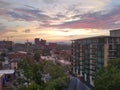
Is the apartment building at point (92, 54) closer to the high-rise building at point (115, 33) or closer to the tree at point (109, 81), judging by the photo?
the high-rise building at point (115, 33)

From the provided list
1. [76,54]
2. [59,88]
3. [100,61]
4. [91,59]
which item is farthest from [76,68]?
[59,88]

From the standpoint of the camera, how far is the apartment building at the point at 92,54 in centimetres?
4966

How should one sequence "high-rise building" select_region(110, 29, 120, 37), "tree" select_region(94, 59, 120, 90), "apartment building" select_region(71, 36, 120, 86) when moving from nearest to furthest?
"tree" select_region(94, 59, 120, 90)
"apartment building" select_region(71, 36, 120, 86)
"high-rise building" select_region(110, 29, 120, 37)

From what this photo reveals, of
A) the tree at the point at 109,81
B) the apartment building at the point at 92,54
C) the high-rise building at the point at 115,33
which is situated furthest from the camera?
the high-rise building at the point at 115,33

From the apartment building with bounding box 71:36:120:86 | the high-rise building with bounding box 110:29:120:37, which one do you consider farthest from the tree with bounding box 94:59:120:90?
the high-rise building with bounding box 110:29:120:37

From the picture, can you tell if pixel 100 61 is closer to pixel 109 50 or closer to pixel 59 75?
pixel 109 50

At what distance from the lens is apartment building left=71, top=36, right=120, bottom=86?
163 ft

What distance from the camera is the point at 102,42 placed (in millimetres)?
51094

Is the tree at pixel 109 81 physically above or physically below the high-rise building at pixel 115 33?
below

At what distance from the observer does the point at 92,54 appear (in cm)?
5572

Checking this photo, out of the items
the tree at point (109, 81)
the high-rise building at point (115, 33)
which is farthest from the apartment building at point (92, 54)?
the tree at point (109, 81)

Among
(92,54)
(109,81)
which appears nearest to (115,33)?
(92,54)

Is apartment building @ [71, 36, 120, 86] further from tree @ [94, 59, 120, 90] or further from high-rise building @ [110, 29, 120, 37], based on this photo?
tree @ [94, 59, 120, 90]

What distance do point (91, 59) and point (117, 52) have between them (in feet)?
26.9
